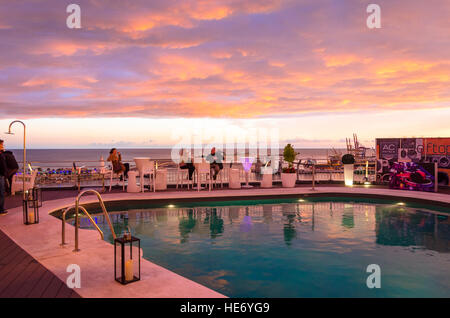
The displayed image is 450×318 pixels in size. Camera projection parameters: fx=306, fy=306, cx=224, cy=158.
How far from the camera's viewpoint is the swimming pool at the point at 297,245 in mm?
4156

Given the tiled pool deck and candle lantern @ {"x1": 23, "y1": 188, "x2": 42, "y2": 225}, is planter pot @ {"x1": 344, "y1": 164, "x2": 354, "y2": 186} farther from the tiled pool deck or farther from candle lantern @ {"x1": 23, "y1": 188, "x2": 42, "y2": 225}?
candle lantern @ {"x1": 23, "y1": 188, "x2": 42, "y2": 225}

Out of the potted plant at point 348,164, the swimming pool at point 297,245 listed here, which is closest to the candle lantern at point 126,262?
the swimming pool at point 297,245

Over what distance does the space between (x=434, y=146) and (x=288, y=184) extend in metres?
5.91

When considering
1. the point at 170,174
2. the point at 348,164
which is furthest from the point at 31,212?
the point at 348,164

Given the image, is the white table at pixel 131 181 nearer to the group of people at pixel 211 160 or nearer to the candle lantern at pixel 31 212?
the group of people at pixel 211 160

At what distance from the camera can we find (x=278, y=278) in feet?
14.3

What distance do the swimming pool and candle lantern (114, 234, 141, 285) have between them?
115 centimetres

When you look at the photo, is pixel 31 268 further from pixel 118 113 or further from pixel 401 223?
pixel 118 113

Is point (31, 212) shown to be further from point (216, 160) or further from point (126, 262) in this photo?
point (216, 160)

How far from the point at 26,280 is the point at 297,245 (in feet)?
14.3

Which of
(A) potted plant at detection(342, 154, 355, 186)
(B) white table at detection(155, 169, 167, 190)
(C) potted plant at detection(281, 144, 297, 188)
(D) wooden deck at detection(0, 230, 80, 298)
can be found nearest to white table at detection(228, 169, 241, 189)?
(C) potted plant at detection(281, 144, 297, 188)

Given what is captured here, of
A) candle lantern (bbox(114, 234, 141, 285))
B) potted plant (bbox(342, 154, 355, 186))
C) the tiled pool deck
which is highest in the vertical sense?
potted plant (bbox(342, 154, 355, 186))

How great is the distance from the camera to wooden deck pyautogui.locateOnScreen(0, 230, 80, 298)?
2.93 meters
